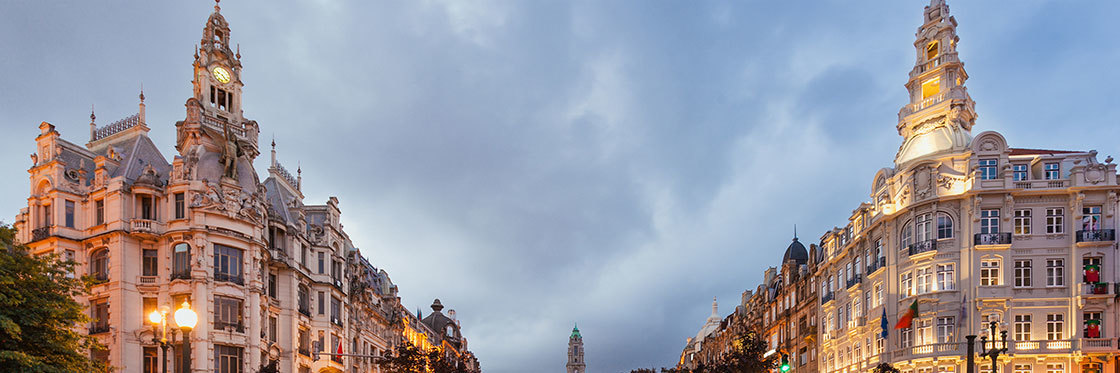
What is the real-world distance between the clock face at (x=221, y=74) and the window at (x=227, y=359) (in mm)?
20530

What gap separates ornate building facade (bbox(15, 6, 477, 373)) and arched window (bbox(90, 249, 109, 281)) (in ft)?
0.29

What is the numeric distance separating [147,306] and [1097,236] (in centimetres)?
5947

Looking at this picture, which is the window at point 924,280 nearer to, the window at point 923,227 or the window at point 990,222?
the window at point 923,227

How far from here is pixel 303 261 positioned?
6109 cm

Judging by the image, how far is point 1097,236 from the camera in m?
50.0

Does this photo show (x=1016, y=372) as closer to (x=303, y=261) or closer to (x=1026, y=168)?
(x=1026, y=168)

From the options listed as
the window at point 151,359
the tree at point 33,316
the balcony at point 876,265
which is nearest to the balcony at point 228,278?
the window at point 151,359

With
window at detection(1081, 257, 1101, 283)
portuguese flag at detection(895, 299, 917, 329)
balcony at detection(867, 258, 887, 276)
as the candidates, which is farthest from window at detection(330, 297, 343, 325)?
window at detection(1081, 257, 1101, 283)

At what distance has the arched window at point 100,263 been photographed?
159 feet

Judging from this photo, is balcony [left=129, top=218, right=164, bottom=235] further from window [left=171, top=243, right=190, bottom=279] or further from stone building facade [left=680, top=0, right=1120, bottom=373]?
stone building facade [left=680, top=0, right=1120, bottom=373]

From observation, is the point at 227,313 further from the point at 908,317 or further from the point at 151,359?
the point at 908,317

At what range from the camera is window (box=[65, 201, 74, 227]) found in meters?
48.7

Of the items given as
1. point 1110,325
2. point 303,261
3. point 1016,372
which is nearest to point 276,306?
point 303,261

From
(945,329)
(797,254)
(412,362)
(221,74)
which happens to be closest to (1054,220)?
(945,329)
